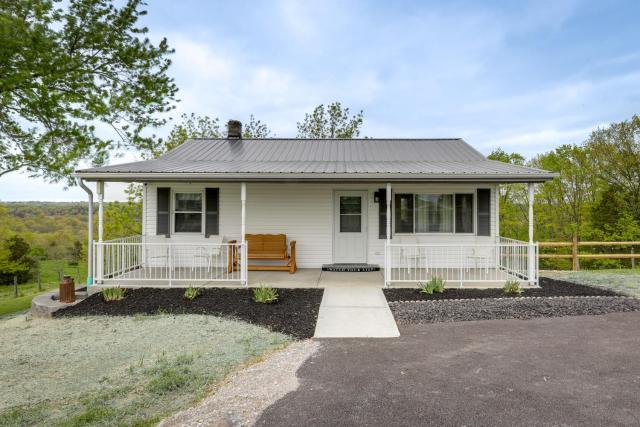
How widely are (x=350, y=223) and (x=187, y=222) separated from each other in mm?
4500

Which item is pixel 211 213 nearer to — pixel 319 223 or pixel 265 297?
pixel 319 223

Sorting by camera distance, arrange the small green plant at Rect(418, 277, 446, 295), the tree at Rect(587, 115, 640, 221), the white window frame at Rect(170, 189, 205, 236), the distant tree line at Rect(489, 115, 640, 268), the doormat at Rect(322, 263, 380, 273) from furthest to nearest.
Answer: the distant tree line at Rect(489, 115, 640, 268) → the tree at Rect(587, 115, 640, 221) → the white window frame at Rect(170, 189, 205, 236) → the doormat at Rect(322, 263, 380, 273) → the small green plant at Rect(418, 277, 446, 295)

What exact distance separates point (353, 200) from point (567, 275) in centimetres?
592

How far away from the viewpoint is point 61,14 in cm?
672

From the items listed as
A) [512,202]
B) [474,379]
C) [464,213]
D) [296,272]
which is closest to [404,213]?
[464,213]

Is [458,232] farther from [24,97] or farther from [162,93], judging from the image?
[24,97]

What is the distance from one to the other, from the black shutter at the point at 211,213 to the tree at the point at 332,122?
14139 millimetres

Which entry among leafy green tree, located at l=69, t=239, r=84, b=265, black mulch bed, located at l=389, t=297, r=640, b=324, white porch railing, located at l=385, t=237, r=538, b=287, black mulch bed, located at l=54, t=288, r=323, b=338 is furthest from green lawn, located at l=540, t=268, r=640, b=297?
leafy green tree, located at l=69, t=239, r=84, b=265

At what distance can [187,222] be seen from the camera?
10.4 m

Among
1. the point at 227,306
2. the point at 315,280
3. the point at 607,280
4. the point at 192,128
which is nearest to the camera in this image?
the point at 227,306

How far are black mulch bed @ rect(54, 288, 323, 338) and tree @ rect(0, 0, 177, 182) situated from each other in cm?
377

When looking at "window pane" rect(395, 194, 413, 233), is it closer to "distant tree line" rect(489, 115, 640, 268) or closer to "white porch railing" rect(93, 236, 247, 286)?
"white porch railing" rect(93, 236, 247, 286)

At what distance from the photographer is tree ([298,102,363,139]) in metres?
23.2

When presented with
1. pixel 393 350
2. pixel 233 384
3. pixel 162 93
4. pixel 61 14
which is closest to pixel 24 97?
pixel 61 14
